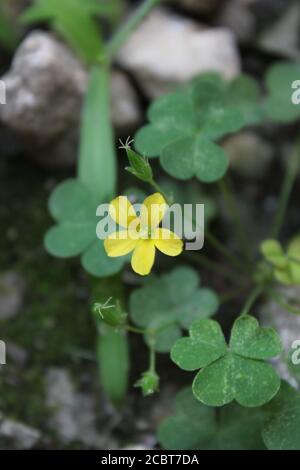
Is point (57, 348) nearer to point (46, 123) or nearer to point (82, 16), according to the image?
point (46, 123)

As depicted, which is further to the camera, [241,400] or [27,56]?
[27,56]

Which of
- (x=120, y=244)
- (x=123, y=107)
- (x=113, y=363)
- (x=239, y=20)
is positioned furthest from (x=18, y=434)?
(x=239, y=20)

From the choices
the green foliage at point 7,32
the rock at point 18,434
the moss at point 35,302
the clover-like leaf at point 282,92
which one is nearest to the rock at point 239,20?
the clover-like leaf at point 282,92

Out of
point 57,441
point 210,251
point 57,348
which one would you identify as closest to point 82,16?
point 210,251

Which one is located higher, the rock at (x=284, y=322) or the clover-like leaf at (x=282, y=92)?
the clover-like leaf at (x=282, y=92)

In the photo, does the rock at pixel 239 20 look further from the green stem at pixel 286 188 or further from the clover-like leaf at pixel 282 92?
the green stem at pixel 286 188

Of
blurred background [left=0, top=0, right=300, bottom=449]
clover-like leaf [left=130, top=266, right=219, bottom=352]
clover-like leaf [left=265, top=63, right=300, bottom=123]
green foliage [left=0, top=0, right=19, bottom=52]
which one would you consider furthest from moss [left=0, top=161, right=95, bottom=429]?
clover-like leaf [left=265, top=63, right=300, bottom=123]
